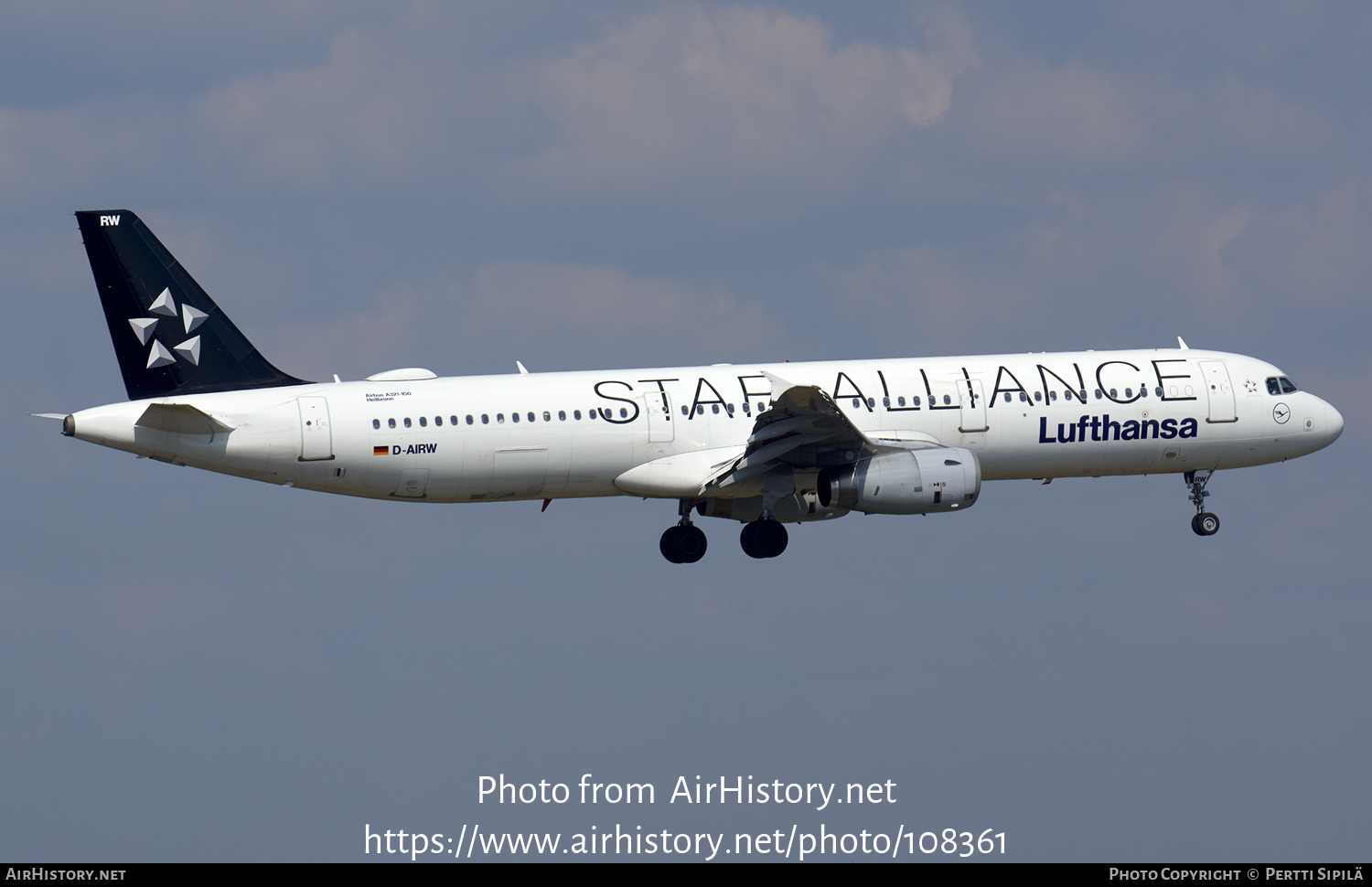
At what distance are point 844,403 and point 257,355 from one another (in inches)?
652

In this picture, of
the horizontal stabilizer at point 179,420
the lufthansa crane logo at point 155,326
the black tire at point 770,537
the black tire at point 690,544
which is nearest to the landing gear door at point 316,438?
the horizontal stabilizer at point 179,420

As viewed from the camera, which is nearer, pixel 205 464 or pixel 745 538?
pixel 205 464

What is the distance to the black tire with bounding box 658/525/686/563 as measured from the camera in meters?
54.1

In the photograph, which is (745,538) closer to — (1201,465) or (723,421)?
(723,421)

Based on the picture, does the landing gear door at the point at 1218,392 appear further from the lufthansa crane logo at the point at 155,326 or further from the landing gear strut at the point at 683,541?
the lufthansa crane logo at the point at 155,326

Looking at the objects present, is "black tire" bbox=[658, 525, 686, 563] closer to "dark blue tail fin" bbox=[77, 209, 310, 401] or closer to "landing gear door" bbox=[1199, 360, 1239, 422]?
"dark blue tail fin" bbox=[77, 209, 310, 401]

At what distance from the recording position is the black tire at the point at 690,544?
5412cm

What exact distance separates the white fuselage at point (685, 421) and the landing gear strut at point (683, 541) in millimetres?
3850

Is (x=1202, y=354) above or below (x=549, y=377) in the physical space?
above

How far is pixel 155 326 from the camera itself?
160 feet

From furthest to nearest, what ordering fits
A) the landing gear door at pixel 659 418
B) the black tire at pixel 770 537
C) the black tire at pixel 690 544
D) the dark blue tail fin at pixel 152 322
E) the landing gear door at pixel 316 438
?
the black tire at pixel 690 544
the black tire at pixel 770 537
the landing gear door at pixel 659 418
the dark blue tail fin at pixel 152 322
the landing gear door at pixel 316 438

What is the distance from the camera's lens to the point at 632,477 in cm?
5034

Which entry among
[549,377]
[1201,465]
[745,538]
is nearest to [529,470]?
[549,377]

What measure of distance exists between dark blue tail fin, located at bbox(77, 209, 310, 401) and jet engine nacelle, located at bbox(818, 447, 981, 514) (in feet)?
53.6
